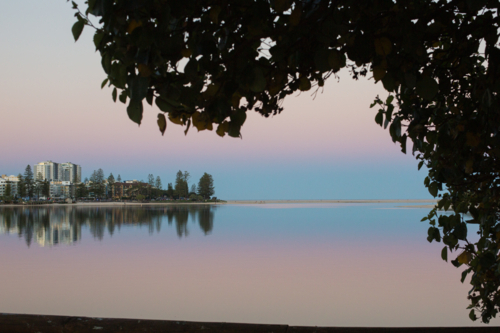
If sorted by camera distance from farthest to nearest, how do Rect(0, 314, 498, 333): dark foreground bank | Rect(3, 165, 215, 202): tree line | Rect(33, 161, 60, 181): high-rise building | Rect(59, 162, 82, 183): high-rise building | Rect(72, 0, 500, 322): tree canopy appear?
Rect(59, 162, 82, 183): high-rise building → Rect(33, 161, 60, 181): high-rise building → Rect(3, 165, 215, 202): tree line → Rect(0, 314, 498, 333): dark foreground bank → Rect(72, 0, 500, 322): tree canopy

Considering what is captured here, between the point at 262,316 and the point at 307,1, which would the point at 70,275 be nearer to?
the point at 262,316

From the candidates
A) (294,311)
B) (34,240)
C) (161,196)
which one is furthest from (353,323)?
(161,196)

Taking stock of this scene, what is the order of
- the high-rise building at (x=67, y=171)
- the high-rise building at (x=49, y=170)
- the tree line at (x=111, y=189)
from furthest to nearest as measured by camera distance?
the high-rise building at (x=67, y=171), the high-rise building at (x=49, y=170), the tree line at (x=111, y=189)

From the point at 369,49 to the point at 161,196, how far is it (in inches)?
3343

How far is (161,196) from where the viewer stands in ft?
274

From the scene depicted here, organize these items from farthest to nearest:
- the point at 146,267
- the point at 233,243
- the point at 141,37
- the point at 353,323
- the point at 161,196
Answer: the point at 161,196, the point at 233,243, the point at 146,267, the point at 353,323, the point at 141,37

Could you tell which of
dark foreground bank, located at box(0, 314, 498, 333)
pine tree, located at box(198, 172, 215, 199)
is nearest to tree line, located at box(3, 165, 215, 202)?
pine tree, located at box(198, 172, 215, 199)

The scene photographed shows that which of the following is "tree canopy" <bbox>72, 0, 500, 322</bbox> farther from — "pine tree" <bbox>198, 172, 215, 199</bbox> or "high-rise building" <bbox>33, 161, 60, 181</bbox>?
"high-rise building" <bbox>33, 161, 60, 181</bbox>

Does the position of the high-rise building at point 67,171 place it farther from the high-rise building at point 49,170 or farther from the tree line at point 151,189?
the tree line at point 151,189

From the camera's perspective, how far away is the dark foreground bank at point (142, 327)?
53.7 inches

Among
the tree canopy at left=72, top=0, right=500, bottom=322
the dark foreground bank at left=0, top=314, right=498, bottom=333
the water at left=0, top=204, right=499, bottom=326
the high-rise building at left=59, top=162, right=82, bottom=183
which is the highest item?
the high-rise building at left=59, top=162, right=82, bottom=183

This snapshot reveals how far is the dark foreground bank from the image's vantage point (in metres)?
1.36

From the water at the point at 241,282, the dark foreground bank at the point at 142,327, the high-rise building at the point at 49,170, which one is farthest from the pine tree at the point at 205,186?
the dark foreground bank at the point at 142,327

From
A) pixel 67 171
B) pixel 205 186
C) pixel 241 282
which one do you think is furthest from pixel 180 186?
pixel 67 171
